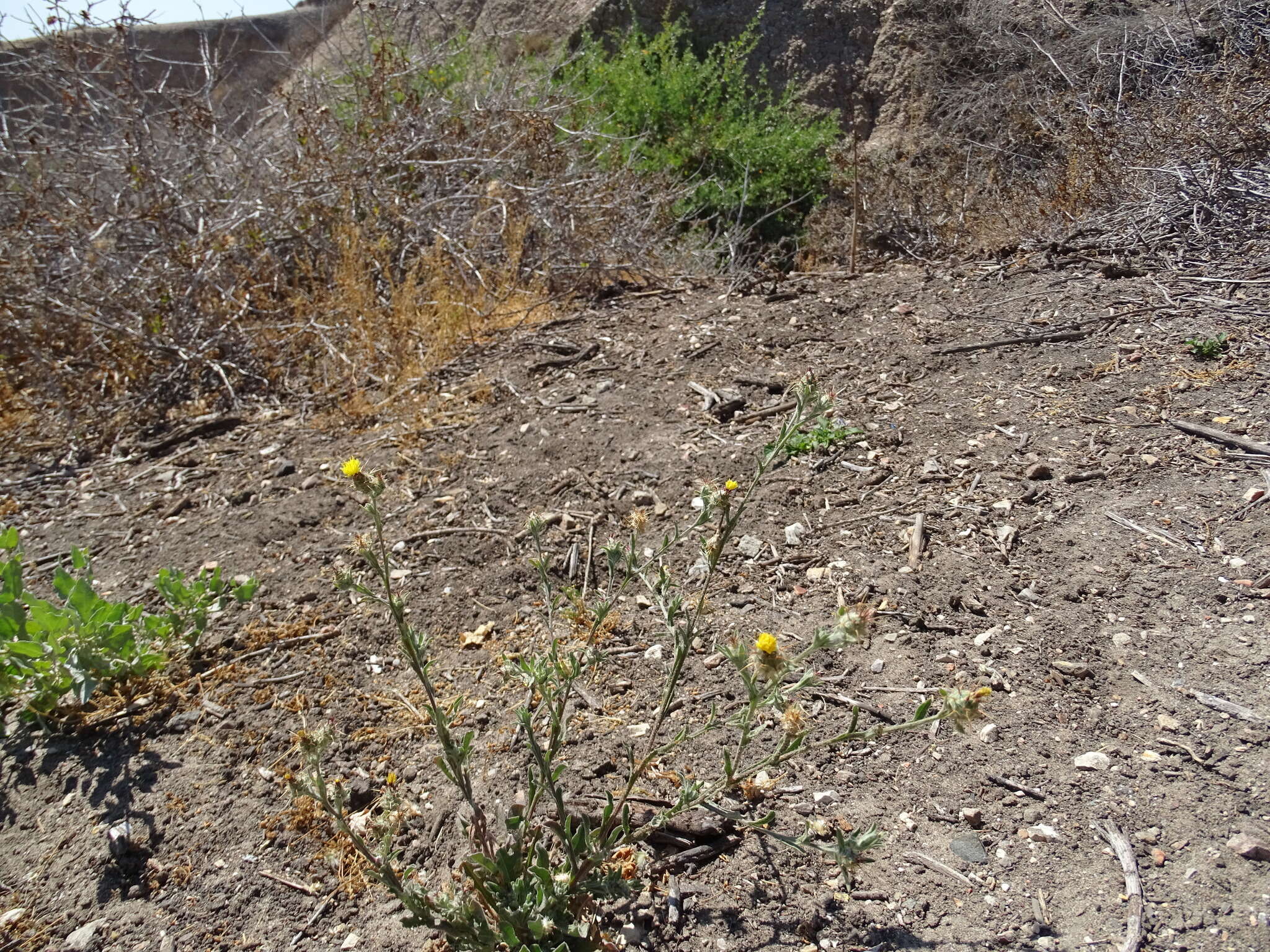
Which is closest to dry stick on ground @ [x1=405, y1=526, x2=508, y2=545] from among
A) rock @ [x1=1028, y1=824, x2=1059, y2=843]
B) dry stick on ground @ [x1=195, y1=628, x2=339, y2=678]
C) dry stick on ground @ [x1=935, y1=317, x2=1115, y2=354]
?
dry stick on ground @ [x1=195, y1=628, x2=339, y2=678]

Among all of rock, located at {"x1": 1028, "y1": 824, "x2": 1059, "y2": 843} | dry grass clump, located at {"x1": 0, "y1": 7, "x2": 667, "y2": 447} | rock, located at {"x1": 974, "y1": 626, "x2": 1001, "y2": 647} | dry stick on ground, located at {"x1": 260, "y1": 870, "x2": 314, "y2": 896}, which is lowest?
rock, located at {"x1": 1028, "y1": 824, "x2": 1059, "y2": 843}

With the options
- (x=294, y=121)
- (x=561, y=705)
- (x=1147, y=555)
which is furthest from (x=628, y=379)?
(x=294, y=121)

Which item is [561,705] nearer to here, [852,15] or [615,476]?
[615,476]

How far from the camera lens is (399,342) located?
13.5 feet

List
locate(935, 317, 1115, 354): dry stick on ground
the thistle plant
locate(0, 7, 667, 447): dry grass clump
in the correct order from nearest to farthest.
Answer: the thistle plant, locate(935, 317, 1115, 354): dry stick on ground, locate(0, 7, 667, 447): dry grass clump

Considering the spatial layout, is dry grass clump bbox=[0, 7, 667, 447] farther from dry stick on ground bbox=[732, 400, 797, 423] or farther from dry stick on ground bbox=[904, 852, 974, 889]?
dry stick on ground bbox=[904, 852, 974, 889]

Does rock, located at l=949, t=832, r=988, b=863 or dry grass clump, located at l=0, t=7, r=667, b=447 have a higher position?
dry grass clump, located at l=0, t=7, r=667, b=447

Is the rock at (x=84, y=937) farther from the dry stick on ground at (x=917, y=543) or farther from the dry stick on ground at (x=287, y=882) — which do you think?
the dry stick on ground at (x=917, y=543)

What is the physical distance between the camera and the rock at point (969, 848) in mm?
1667

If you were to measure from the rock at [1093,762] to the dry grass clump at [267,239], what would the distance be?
3072mm

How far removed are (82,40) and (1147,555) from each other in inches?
218

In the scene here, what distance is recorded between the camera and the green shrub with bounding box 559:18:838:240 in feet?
25.8

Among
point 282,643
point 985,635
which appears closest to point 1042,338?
point 985,635

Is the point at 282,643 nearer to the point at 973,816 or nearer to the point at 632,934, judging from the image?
the point at 632,934
